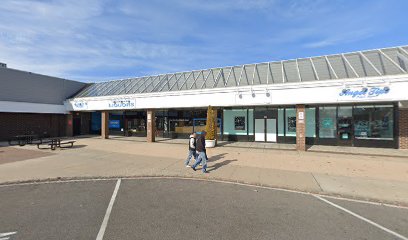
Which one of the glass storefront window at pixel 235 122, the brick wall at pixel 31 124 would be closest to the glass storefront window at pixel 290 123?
the glass storefront window at pixel 235 122

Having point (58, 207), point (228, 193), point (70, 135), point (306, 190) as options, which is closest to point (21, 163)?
point (58, 207)

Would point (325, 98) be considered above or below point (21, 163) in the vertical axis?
above

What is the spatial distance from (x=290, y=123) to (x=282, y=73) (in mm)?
3951

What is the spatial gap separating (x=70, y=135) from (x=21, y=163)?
14.8 m

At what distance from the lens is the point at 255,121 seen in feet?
61.4

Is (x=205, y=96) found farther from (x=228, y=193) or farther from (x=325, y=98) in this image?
(x=228, y=193)

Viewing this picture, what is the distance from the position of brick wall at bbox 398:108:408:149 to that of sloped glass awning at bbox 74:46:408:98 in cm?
303

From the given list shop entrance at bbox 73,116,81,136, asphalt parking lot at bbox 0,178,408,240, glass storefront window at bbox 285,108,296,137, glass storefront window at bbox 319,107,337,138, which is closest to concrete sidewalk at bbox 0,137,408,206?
asphalt parking lot at bbox 0,178,408,240

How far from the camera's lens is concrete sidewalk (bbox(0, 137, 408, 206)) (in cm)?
706

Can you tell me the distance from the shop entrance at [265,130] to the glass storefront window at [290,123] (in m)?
0.99

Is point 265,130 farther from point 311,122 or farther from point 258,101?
point 258,101

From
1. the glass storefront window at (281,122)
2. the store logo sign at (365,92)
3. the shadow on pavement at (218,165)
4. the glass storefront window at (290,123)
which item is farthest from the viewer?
the glass storefront window at (281,122)

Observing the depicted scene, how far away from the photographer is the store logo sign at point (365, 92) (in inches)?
477

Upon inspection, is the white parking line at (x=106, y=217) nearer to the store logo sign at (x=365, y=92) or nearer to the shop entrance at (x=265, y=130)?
the store logo sign at (x=365, y=92)
